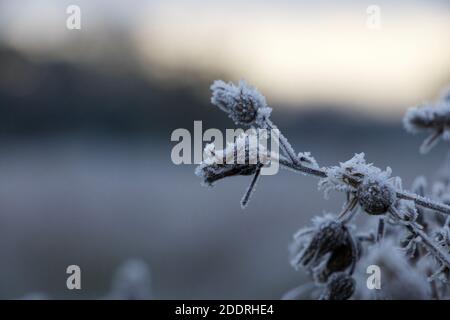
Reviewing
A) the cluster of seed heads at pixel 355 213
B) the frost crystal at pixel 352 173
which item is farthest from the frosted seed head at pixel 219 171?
the frost crystal at pixel 352 173

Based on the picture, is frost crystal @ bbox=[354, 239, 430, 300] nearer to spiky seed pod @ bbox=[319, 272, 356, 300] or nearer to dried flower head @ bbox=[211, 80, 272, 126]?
spiky seed pod @ bbox=[319, 272, 356, 300]

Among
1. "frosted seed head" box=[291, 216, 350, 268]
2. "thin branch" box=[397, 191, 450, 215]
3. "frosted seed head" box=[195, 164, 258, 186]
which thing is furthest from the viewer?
"frosted seed head" box=[291, 216, 350, 268]

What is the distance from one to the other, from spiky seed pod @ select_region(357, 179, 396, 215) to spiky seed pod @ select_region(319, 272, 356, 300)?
264mm

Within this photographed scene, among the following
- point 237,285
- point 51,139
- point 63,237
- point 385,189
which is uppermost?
point 51,139

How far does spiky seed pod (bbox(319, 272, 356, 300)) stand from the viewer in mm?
1057

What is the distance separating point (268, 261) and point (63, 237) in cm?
327

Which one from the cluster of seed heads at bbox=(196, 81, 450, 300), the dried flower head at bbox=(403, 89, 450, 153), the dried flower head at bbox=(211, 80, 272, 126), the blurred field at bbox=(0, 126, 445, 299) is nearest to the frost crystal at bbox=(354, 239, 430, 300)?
the cluster of seed heads at bbox=(196, 81, 450, 300)

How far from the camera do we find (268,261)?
9203 millimetres

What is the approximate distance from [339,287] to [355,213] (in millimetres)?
143

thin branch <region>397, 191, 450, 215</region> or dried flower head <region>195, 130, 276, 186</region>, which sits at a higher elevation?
dried flower head <region>195, 130, 276, 186</region>

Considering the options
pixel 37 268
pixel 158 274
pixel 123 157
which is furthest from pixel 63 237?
pixel 123 157

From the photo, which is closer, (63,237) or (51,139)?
(63,237)

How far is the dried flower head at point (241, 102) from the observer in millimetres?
928
